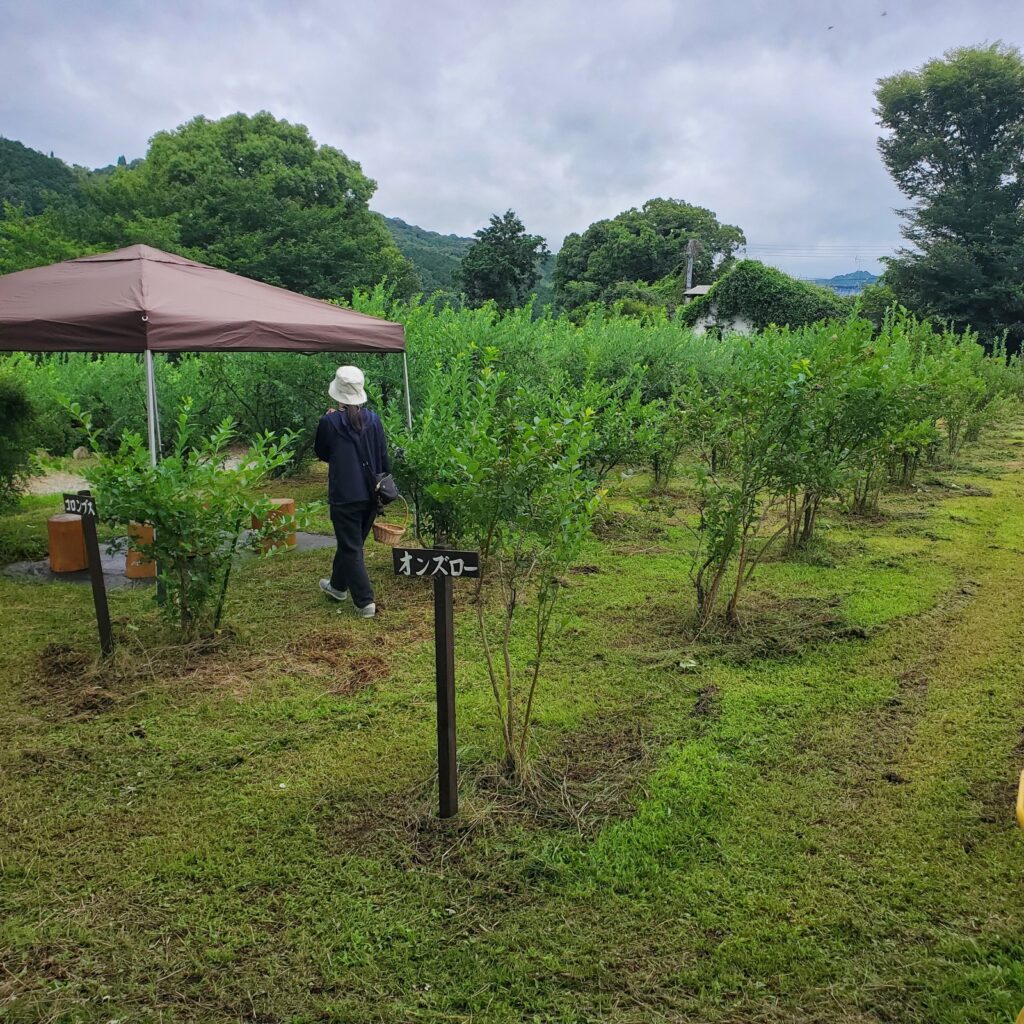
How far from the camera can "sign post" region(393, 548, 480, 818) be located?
108 inches

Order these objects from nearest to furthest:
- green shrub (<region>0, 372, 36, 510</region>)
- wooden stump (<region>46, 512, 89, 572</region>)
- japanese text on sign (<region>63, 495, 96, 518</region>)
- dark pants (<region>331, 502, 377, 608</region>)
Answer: japanese text on sign (<region>63, 495, 96, 518</region>) < dark pants (<region>331, 502, 377, 608</region>) < wooden stump (<region>46, 512, 89, 572</region>) < green shrub (<region>0, 372, 36, 510</region>)

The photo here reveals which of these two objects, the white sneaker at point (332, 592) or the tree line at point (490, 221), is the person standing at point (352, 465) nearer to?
the white sneaker at point (332, 592)

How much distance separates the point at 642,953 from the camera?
241 centimetres

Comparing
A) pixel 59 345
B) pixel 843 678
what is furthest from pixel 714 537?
pixel 59 345

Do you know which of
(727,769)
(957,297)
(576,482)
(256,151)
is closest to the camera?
(576,482)

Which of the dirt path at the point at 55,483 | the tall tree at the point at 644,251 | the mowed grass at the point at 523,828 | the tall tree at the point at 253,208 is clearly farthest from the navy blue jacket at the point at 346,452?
the tall tree at the point at 644,251

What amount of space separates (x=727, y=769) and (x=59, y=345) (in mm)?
4640

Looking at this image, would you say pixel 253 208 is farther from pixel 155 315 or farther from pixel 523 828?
pixel 523 828

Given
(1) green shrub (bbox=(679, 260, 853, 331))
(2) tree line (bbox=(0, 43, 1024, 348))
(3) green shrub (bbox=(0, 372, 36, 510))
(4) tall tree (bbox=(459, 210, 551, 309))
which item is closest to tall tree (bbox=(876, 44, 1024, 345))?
(2) tree line (bbox=(0, 43, 1024, 348))

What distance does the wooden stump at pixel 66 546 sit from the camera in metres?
6.17

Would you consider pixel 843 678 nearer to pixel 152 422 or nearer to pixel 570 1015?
pixel 570 1015

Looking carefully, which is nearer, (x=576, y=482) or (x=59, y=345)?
(x=576, y=482)

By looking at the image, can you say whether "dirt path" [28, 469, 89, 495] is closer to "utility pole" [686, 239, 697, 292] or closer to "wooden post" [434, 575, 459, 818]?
"wooden post" [434, 575, 459, 818]

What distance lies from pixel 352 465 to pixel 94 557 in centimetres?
161
